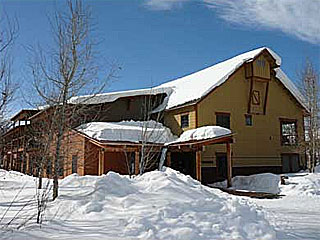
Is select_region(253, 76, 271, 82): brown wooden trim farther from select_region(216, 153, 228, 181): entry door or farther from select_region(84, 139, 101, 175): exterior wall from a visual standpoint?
select_region(84, 139, 101, 175): exterior wall

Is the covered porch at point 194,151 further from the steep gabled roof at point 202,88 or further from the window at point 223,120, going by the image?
the steep gabled roof at point 202,88

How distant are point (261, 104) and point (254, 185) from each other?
19.6 feet

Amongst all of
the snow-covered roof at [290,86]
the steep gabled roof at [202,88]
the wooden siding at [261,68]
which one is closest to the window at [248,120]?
the wooden siding at [261,68]

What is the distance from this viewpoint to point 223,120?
2138cm

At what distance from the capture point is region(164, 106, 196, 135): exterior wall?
2041 cm

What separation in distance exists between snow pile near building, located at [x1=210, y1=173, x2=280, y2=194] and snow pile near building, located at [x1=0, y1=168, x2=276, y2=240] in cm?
987

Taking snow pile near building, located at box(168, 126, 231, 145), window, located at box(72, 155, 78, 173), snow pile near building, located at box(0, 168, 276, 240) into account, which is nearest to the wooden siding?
snow pile near building, located at box(168, 126, 231, 145)

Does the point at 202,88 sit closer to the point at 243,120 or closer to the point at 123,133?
the point at 243,120

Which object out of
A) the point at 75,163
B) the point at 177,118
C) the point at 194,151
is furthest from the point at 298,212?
the point at 75,163

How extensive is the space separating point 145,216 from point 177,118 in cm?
1502

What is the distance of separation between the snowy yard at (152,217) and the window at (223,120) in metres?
11.1

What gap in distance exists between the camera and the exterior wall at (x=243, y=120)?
2077 centimetres

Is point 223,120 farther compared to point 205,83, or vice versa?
point 205,83

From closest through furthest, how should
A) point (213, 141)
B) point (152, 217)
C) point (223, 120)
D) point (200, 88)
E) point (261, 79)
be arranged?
point (152, 217), point (213, 141), point (200, 88), point (223, 120), point (261, 79)
